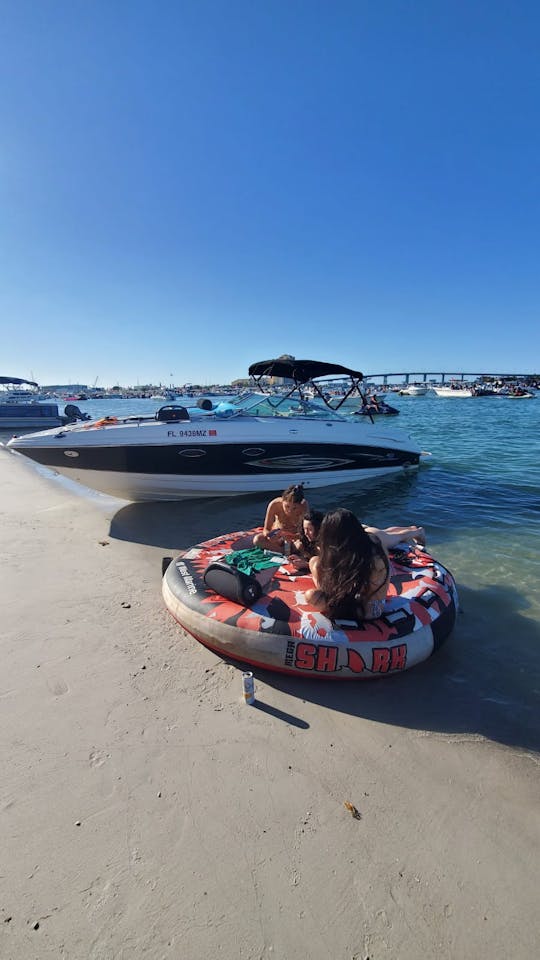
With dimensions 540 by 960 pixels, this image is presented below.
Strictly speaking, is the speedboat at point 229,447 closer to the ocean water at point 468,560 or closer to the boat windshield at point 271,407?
the boat windshield at point 271,407

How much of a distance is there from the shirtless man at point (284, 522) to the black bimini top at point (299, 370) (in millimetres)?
5001

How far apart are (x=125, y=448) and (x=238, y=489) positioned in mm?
2469

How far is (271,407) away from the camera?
929 cm

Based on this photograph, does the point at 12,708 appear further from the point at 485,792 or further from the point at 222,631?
the point at 485,792

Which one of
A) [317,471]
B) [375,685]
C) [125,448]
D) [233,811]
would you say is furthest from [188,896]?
[317,471]

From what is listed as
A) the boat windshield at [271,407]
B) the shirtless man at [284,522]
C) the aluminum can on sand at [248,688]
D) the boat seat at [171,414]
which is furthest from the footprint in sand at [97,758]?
the boat windshield at [271,407]

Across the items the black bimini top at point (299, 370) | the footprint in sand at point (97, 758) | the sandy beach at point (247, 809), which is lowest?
the sandy beach at point (247, 809)

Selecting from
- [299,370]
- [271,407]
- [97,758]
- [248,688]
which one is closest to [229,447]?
[271,407]

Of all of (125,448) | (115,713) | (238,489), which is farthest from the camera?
(238,489)

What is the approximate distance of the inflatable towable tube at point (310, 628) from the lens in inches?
133

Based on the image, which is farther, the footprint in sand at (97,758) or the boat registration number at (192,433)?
the boat registration number at (192,433)

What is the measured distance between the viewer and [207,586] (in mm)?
4125

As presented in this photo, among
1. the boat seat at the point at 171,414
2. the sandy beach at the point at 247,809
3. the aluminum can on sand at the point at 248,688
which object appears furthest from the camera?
the boat seat at the point at 171,414

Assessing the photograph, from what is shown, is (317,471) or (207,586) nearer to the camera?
(207,586)
